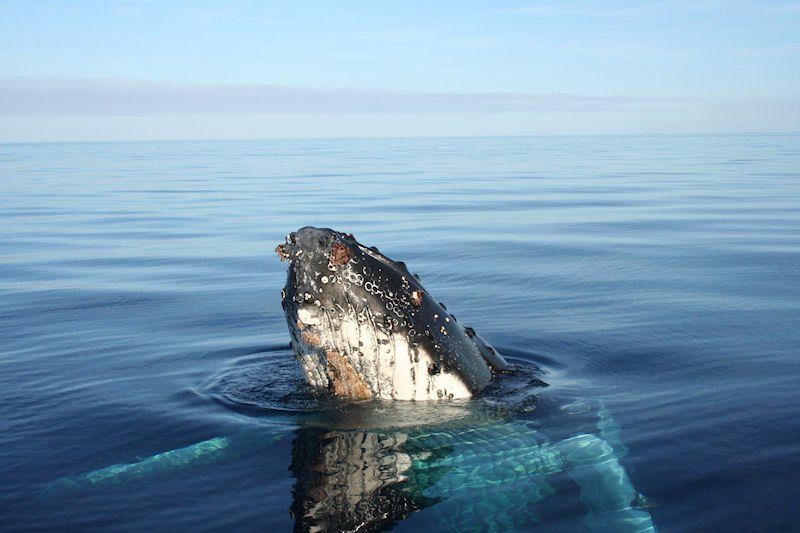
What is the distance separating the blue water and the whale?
17.6 inches

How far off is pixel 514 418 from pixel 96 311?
24.6ft

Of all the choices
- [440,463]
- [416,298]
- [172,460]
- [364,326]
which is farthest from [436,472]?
[172,460]

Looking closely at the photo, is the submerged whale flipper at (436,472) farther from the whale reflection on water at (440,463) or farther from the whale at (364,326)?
the whale at (364,326)

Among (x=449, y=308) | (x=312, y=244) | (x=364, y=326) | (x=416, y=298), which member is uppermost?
(x=312, y=244)

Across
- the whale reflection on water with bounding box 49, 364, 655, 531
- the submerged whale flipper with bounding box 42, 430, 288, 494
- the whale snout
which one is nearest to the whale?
the whale snout

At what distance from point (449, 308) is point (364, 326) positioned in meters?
5.87

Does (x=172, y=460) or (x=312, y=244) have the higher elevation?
(x=312, y=244)

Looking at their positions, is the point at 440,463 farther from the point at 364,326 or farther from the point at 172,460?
the point at 172,460

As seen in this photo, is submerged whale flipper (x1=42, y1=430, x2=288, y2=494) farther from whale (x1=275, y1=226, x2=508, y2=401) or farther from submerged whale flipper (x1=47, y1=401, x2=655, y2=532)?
whale (x1=275, y1=226, x2=508, y2=401)

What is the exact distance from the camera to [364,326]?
6.80 m

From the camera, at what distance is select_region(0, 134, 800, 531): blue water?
235 inches

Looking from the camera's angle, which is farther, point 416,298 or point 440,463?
point 416,298

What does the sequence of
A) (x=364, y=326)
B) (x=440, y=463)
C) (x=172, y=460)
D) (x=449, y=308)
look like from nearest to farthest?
(x=440, y=463) → (x=172, y=460) → (x=364, y=326) → (x=449, y=308)

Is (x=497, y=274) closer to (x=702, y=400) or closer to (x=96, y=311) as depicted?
(x=96, y=311)
